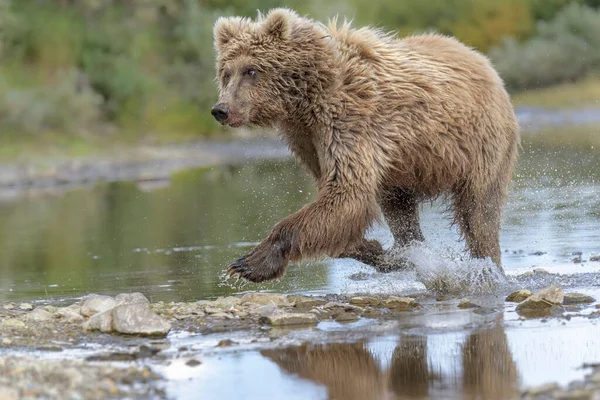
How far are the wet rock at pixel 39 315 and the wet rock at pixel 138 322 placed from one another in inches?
24.9

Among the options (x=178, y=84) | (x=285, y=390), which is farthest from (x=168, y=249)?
(x=178, y=84)

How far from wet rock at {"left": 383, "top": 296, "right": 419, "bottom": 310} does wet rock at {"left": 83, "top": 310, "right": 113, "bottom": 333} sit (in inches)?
75.0

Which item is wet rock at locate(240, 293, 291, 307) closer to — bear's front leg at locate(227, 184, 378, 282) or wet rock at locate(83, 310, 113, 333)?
bear's front leg at locate(227, 184, 378, 282)

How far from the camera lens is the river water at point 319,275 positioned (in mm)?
5777

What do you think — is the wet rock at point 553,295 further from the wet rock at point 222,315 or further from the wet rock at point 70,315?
the wet rock at point 70,315

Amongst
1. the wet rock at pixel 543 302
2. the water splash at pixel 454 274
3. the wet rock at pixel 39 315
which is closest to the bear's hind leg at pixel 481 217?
the water splash at pixel 454 274

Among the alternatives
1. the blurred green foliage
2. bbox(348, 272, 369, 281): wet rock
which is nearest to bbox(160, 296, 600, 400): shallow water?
bbox(348, 272, 369, 281): wet rock

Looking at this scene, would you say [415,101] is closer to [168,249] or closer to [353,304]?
[353,304]

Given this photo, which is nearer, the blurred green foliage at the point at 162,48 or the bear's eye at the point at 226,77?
the bear's eye at the point at 226,77

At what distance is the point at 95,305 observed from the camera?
7781 mm

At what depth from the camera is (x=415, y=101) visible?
838 cm

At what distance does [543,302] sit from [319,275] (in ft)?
9.54

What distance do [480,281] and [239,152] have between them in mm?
23568

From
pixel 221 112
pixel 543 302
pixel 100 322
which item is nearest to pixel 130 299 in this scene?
pixel 100 322
